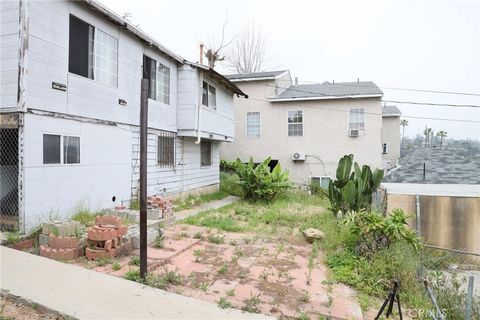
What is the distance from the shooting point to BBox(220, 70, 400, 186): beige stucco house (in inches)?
645

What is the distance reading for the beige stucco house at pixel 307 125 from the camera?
16.4m

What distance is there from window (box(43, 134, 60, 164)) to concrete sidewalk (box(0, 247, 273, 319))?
2.44 m

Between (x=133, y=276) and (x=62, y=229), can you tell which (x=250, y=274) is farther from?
(x=62, y=229)

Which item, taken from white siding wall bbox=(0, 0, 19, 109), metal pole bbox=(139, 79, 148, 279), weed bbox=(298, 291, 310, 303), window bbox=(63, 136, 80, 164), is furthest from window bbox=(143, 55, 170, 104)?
weed bbox=(298, 291, 310, 303)

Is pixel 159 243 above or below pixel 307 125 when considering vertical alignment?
below

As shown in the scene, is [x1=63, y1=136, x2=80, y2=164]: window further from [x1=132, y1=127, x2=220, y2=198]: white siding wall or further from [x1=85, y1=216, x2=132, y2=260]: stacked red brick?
→ [x1=85, y1=216, x2=132, y2=260]: stacked red brick

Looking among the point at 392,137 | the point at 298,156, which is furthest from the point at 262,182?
the point at 392,137

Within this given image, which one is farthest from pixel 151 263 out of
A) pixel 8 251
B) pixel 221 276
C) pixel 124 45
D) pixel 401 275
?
pixel 124 45

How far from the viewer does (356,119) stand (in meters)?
16.6

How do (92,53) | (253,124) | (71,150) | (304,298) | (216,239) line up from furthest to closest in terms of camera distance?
1. (253,124)
2. (92,53)
3. (71,150)
4. (216,239)
5. (304,298)

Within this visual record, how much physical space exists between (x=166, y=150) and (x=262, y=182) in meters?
3.97

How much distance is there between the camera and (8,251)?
4734 mm

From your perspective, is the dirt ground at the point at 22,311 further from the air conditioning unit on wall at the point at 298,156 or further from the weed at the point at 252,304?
the air conditioning unit on wall at the point at 298,156

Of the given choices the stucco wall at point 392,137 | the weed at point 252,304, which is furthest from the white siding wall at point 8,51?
the stucco wall at point 392,137
